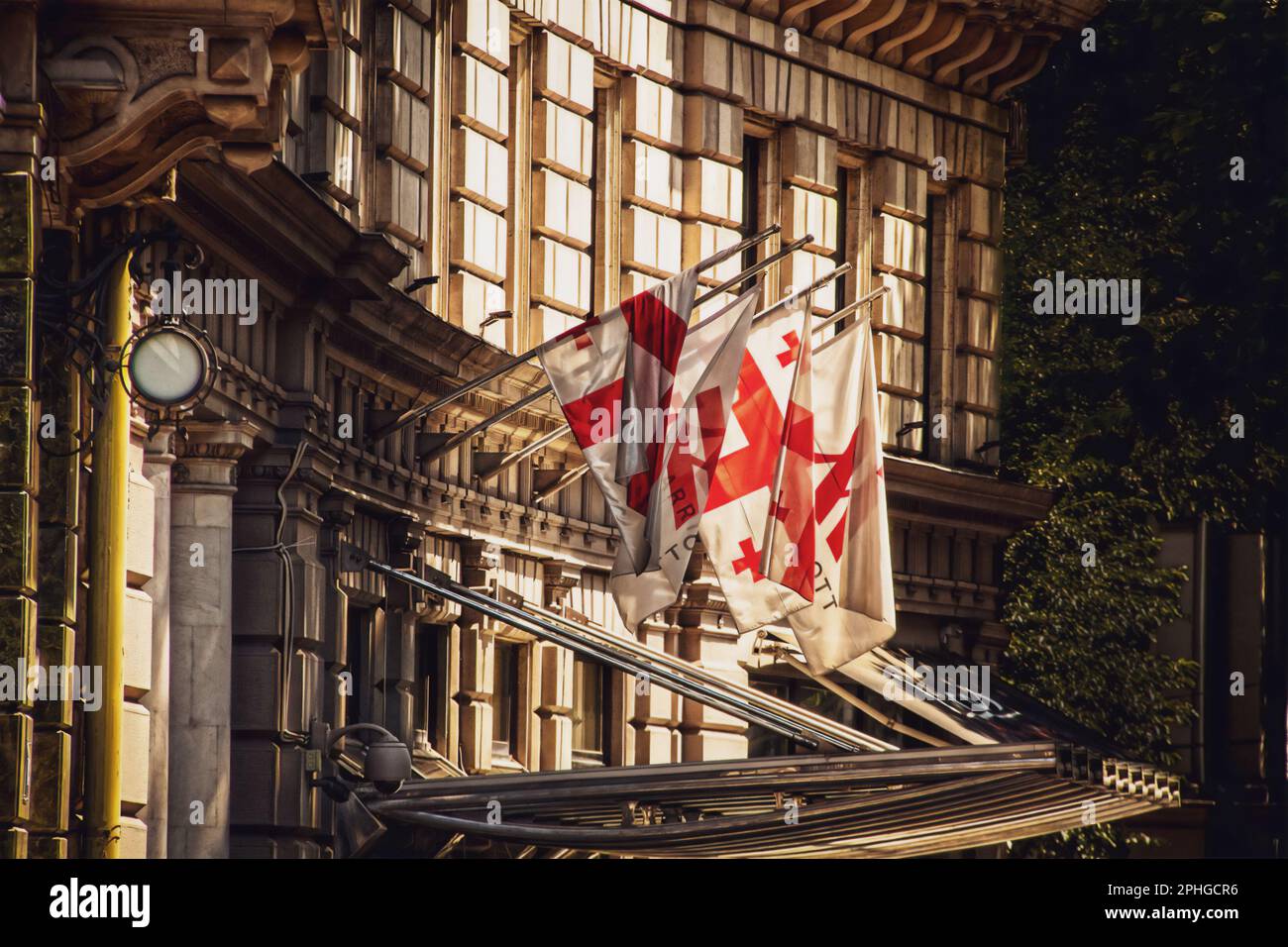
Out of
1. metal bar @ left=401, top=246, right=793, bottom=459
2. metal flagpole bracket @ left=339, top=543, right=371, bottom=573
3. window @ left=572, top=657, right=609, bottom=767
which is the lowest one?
window @ left=572, top=657, right=609, bottom=767

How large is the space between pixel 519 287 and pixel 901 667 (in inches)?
234

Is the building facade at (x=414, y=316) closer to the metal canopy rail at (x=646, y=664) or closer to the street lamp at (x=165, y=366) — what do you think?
the street lamp at (x=165, y=366)

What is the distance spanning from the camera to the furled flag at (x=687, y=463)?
890 inches

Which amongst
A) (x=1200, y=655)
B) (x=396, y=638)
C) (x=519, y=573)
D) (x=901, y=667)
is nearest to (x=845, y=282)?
(x=901, y=667)

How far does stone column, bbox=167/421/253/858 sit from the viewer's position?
1955 cm

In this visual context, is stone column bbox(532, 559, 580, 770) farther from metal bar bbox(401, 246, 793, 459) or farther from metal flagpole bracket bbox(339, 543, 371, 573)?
metal flagpole bracket bbox(339, 543, 371, 573)

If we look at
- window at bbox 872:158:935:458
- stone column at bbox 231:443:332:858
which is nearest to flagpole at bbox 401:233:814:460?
stone column at bbox 231:443:332:858

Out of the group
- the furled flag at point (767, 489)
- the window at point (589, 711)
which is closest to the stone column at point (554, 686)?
the window at point (589, 711)

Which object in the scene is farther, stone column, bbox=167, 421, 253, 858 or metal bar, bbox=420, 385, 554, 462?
metal bar, bbox=420, 385, 554, 462

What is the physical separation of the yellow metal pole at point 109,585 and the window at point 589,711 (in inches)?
429

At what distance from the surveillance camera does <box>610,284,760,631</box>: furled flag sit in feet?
9.27

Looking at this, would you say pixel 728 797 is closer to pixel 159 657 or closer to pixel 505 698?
pixel 159 657

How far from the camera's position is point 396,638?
23703 mm
